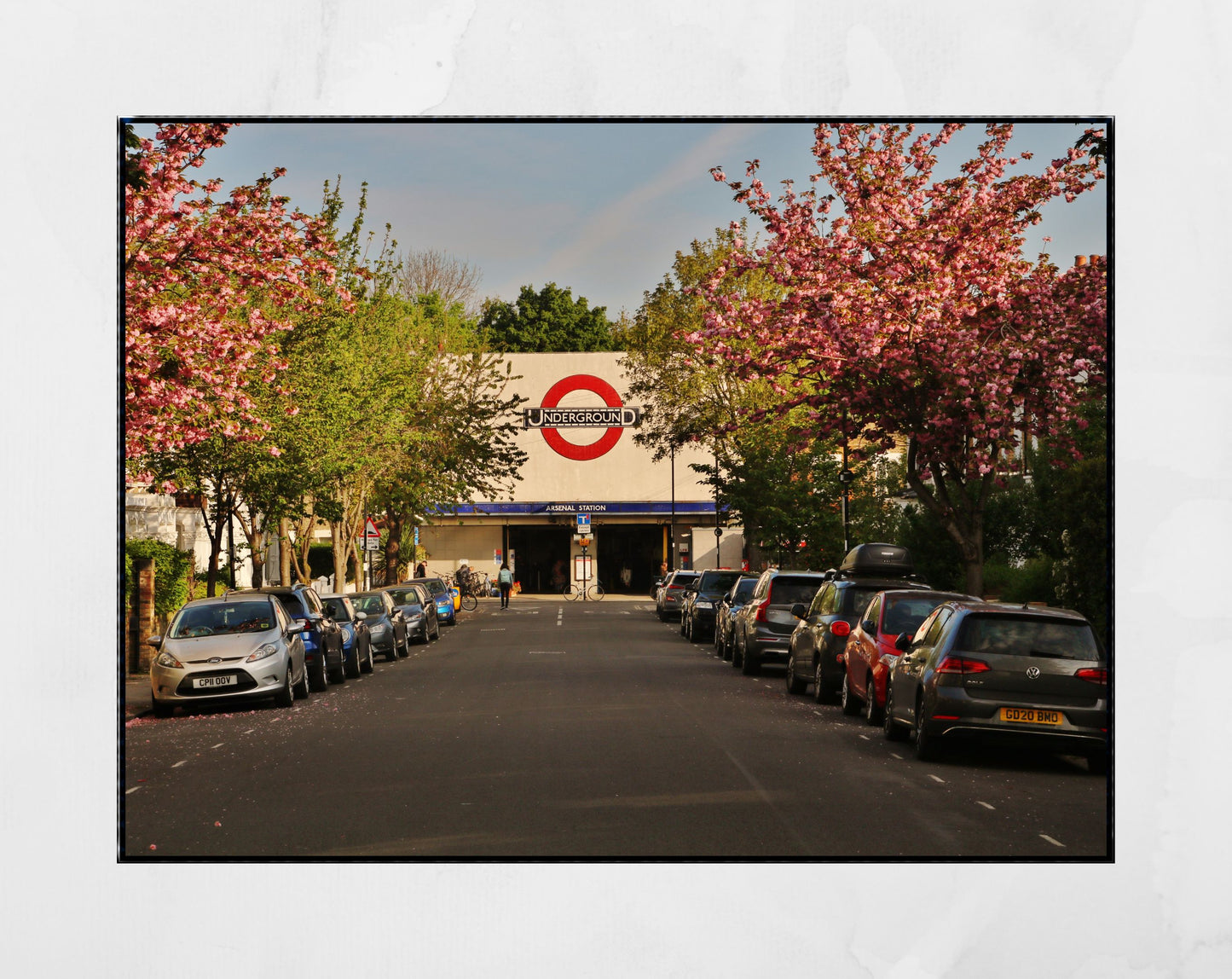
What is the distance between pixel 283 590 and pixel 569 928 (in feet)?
48.7

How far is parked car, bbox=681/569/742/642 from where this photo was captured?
36.1 metres

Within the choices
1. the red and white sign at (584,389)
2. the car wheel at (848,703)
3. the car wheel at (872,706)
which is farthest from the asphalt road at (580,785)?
the red and white sign at (584,389)

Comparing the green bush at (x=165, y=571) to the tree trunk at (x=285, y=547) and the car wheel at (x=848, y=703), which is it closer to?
the tree trunk at (x=285, y=547)

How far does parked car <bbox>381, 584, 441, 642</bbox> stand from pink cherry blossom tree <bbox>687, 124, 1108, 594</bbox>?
1563 cm

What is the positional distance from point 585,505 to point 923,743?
125 ft

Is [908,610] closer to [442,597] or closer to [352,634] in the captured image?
[352,634]

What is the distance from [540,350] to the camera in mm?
26859

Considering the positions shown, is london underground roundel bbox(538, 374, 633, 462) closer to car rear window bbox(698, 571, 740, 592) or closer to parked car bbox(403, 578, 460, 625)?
car rear window bbox(698, 571, 740, 592)

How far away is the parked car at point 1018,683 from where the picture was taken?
13.3m

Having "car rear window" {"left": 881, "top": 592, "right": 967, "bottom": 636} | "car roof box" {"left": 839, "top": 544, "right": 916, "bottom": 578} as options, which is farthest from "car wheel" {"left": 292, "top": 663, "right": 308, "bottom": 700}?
"car roof box" {"left": 839, "top": 544, "right": 916, "bottom": 578}

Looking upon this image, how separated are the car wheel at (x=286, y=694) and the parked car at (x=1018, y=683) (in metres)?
8.86
